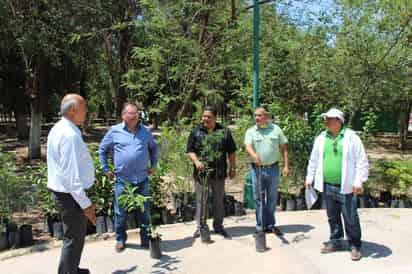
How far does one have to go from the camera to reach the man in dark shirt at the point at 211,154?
4828 mm

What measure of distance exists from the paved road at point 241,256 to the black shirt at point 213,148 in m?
0.86

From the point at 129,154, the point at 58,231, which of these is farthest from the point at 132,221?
the point at 129,154

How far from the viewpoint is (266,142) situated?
4.85 metres

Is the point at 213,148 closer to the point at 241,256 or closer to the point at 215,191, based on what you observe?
the point at 215,191

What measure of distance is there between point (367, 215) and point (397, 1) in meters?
4.10

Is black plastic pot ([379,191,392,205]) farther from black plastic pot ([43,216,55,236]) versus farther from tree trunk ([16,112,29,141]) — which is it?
tree trunk ([16,112,29,141])

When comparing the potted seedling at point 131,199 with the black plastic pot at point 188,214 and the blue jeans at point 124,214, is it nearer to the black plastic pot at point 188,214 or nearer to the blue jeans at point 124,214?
the blue jeans at point 124,214

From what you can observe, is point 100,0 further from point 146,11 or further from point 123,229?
point 123,229

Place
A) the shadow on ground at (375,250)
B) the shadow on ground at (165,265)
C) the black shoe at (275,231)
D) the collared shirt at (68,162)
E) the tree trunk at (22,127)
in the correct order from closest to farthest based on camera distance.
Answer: the collared shirt at (68,162)
the shadow on ground at (165,265)
the shadow on ground at (375,250)
the black shoe at (275,231)
the tree trunk at (22,127)

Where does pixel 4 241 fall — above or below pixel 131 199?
below

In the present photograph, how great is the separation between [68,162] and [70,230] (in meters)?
0.60

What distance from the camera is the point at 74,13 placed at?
37.9ft

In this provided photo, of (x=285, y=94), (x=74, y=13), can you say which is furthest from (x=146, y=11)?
(x=74, y=13)

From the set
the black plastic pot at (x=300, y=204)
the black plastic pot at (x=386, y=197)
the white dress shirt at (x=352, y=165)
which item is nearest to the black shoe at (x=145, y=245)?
the white dress shirt at (x=352, y=165)
